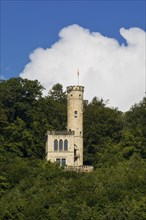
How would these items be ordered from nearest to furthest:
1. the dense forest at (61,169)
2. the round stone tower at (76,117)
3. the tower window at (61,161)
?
the dense forest at (61,169), the tower window at (61,161), the round stone tower at (76,117)

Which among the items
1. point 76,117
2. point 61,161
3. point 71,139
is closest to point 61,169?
point 61,161

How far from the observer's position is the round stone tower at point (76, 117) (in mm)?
83500

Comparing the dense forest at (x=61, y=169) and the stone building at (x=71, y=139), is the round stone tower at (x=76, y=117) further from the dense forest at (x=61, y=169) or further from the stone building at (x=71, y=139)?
the dense forest at (x=61, y=169)

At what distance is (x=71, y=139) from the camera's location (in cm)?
8256

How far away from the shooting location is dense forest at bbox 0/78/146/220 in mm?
67625

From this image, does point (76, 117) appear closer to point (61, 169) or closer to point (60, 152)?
point (60, 152)

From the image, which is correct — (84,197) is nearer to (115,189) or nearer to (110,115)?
(115,189)

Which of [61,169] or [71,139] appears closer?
[61,169]

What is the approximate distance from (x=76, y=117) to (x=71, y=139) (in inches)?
115

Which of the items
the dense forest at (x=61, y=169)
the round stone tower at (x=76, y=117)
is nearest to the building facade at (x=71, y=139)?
the round stone tower at (x=76, y=117)

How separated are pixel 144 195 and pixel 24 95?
24.2 m

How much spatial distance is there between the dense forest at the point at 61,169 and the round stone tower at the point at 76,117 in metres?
1.66

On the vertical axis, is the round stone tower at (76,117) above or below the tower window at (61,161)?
above

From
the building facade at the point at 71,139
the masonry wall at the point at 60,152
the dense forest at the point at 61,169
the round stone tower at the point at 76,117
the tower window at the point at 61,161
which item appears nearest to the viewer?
the dense forest at the point at 61,169
